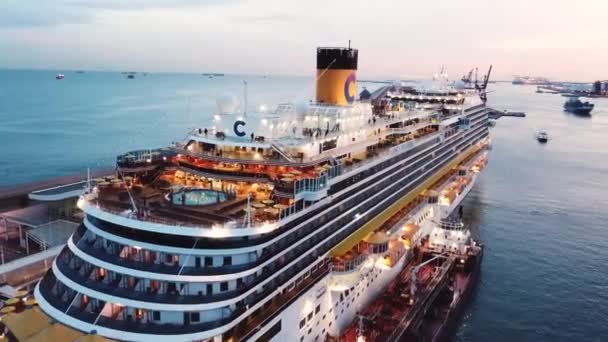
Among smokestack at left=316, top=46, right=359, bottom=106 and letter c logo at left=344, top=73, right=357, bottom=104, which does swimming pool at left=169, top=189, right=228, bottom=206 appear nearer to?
smokestack at left=316, top=46, right=359, bottom=106

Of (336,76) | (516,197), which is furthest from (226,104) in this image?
(516,197)

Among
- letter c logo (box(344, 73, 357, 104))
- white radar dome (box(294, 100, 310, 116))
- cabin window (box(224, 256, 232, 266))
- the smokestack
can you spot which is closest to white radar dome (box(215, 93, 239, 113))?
white radar dome (box(294, 100, 310, 116))

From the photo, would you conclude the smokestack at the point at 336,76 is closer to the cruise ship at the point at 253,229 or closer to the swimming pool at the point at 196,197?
the cruise ship at the point at 253,229

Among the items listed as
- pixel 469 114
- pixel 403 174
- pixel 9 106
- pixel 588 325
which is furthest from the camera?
pixel 9 106

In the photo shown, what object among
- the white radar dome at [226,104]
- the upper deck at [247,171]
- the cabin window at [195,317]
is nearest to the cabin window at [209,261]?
the upper deck at [247,171]

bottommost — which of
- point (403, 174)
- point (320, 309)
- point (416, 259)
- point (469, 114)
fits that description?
point (416, 259)

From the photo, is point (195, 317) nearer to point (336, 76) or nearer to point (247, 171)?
point (247, 171)

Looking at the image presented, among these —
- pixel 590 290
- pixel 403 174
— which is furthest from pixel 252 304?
pixel 590 290

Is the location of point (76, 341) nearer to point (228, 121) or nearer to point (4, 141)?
point (228, 121)
